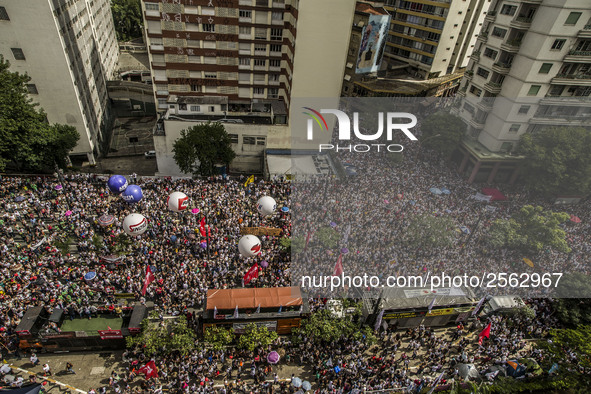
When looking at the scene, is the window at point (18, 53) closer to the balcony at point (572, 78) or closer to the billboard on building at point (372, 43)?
the billboard on building at point (372, 43)

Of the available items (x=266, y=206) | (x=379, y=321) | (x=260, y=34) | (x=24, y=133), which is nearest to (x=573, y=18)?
(x=260, y=34)

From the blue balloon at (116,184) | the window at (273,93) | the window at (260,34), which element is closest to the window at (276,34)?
the window at (260,34)

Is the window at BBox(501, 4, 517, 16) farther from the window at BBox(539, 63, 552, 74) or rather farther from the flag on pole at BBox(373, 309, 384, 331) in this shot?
the flag on pole at BBox(373, 309, 384, 331)

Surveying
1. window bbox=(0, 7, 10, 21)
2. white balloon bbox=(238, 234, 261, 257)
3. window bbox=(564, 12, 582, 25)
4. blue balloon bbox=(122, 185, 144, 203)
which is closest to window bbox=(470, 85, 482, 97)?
window bbox=(564, 12, 582, 25)

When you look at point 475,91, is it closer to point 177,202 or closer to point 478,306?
point 478,306

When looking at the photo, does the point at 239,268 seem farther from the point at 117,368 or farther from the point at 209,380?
the point at 117,368

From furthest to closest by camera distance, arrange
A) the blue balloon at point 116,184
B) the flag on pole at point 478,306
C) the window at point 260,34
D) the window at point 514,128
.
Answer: the window at point 260,34, the window at point 514,128, the blue balloon at point 116,184, the flag on pole at point 478,306

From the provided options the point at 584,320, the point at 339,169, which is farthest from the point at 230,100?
the point at 584,320
